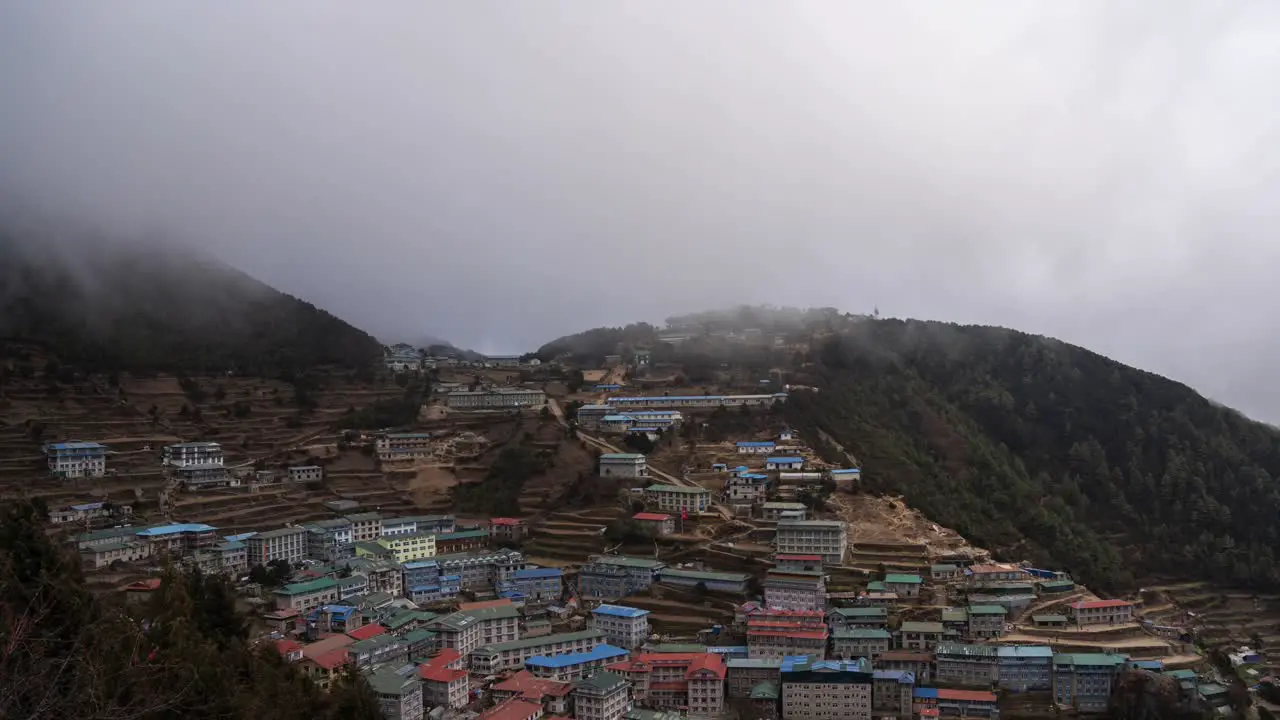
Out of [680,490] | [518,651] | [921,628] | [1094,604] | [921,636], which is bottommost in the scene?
[518,651]

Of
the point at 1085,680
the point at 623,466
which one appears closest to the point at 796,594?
the point at 1085,680

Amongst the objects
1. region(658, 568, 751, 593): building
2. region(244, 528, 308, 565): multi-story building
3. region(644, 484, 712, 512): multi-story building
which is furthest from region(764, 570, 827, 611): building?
region(244, 528, 308, 565): multi-story building

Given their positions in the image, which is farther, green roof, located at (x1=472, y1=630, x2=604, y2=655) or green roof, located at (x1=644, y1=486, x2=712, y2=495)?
green roof, located at (x1=644, y1=486, x2=712, y2=495)

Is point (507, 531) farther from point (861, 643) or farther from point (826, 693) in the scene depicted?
point (826, 693)

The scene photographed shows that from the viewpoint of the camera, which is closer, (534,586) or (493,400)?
(534,586)

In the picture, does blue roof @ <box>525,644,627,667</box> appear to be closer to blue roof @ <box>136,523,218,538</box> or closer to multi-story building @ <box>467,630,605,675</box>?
multi-story building @ <box>467,630,605,675</box>

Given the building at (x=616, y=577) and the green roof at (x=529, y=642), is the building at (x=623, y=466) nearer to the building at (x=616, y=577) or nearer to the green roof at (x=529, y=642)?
the building at (x=616, y=577)

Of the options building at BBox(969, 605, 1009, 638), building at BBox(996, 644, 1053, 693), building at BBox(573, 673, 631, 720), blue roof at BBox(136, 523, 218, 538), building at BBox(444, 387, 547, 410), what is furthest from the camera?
building at BBox(444, 387, 547, 410)
